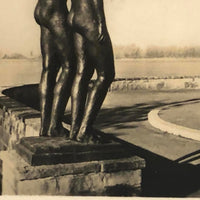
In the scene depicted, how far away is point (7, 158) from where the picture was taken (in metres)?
4.00

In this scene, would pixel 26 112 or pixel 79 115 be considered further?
pixel 26 112

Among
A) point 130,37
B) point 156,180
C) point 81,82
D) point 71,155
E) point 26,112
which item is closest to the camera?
point 71,155

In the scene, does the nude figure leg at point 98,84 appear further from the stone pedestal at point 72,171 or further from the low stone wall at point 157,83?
the low stone wall at point 157,83

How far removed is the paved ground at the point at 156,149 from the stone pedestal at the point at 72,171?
3.43ft

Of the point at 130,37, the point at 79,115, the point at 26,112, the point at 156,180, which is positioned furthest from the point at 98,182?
the point at 130,37

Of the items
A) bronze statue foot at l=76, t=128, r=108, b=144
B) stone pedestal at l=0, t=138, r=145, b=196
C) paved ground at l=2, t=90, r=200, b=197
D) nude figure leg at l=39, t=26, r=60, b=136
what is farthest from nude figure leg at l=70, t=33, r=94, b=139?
paved ground at l=2, t=90, r=200, b=197

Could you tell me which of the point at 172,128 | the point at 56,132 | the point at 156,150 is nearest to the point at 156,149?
the point at 156,150

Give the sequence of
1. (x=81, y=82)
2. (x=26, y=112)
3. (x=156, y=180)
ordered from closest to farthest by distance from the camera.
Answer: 1. (x=81, y=82)
2. (x=156, y=180)
3. (x=26, y=112)

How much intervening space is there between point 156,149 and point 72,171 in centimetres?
406

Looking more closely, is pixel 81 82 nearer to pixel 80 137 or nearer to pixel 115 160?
pixel 80 137

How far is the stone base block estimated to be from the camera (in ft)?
11.7

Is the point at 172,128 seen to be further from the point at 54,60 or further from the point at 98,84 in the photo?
the point at 98,84

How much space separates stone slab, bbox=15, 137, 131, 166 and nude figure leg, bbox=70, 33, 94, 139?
0.63 feet

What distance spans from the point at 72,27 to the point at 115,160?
112 centimetres
